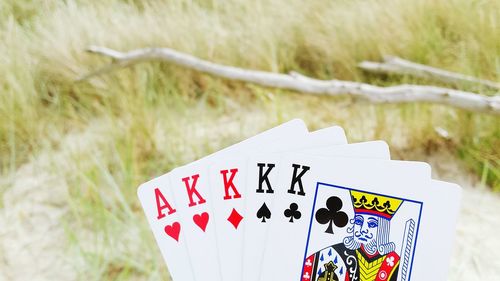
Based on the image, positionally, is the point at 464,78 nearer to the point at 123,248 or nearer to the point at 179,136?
the point at 179,136

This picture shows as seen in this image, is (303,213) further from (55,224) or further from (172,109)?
(172,109)

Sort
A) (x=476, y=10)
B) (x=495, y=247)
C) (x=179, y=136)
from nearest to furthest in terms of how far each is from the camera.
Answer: (x=495, y=247), (x=179, y=136), (x=476, y=10)

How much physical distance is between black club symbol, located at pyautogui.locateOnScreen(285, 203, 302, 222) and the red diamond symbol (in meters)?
0.11

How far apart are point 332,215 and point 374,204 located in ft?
0.31

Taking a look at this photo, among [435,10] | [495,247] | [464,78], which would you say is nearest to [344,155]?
[495,247]

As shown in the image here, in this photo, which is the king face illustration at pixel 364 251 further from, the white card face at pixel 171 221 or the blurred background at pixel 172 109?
the blurred background at pixel 172 109

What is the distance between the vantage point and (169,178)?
1.45 m

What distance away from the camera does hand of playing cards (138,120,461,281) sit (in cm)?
135

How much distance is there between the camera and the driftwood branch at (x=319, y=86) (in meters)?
1.97

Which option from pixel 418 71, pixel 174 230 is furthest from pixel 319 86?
pixel 174 230

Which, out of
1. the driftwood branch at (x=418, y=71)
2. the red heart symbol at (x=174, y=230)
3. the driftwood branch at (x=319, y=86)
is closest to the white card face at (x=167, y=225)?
the red heart symbol at (x=174, y=230)

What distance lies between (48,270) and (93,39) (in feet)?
4.13

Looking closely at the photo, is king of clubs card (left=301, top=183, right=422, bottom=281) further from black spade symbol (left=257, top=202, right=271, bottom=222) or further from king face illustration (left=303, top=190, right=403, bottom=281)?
black spade symbol (left=257, top=202, right=271, bottom=222)

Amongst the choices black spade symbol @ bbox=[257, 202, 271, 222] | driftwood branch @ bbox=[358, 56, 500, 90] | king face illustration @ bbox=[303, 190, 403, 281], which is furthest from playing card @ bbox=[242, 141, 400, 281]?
driftwood branch @ bbox=[358, 56, 500, 90]
